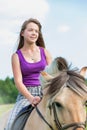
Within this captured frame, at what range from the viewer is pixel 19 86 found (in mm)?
6320

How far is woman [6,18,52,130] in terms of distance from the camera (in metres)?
6.48

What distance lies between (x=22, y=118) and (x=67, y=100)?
1.32m

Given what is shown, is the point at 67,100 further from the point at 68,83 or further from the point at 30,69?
the point at 30,69

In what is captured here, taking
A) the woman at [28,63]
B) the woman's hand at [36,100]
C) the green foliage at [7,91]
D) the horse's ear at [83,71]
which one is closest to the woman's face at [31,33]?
the woman at [28,63]

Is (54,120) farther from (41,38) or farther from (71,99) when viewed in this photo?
(41,38)

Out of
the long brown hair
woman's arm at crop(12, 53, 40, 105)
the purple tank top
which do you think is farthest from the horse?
the long brown hair

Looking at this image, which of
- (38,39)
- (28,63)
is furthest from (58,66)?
(38,39)

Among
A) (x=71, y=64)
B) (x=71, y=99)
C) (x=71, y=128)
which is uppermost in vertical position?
(x=71, y=64)

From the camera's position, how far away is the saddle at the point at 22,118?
6.15 m

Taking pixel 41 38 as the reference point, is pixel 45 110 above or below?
below

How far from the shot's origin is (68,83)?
531cm

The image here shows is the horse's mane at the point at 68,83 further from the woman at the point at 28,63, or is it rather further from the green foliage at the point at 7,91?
the green foliage at the point at 7,91

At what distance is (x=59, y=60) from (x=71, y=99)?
0.76 metres

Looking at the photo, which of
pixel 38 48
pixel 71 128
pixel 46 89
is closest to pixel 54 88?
pixel 46 89
